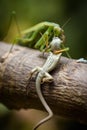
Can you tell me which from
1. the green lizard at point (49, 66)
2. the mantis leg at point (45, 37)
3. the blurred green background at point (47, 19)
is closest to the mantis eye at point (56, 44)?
the green lizard at point (49, 66)

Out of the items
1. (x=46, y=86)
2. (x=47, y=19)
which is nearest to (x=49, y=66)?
(x=46, y=86)

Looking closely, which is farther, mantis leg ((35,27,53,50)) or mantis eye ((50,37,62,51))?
mantis leg ((35,27,53,50))

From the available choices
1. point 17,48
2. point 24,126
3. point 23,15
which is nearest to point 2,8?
point 23,15

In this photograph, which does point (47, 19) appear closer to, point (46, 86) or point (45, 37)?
point (45, 37)

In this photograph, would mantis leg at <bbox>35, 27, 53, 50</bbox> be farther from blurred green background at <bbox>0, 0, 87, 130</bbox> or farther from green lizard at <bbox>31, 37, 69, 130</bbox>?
blurred green background at <bbox>0, 0, 87, 130</bbox>

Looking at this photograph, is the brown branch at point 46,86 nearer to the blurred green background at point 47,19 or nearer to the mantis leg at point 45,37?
the mantis leg at point 45,37

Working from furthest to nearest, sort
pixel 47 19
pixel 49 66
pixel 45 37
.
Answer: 1. pixel 47 19
2. pixel 45 37
3. pixel 49 66

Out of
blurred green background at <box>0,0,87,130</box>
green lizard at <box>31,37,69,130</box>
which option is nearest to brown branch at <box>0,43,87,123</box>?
green lizard at <box>31,37,69,130</box>
